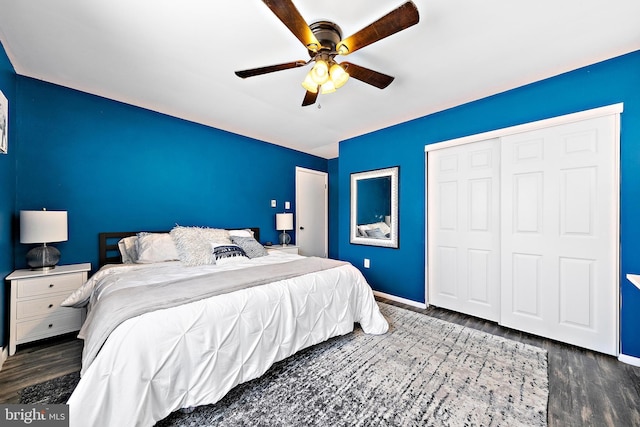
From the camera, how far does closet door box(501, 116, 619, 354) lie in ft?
6.87

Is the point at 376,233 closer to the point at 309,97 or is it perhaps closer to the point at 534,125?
the point at 534,125

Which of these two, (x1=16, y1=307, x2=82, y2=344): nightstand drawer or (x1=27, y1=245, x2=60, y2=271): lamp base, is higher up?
(x1=27, y1=245, x2=60, y2=271): lamp base

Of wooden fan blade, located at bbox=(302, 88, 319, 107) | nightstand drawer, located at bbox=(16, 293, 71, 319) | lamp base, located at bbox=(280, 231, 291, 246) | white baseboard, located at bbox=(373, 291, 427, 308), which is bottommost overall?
white baseboard, located at bbox=(373, 291, 427, 308)

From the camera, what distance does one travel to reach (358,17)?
5.33 ft

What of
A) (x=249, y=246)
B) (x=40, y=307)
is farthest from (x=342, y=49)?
(x=40, y=307)

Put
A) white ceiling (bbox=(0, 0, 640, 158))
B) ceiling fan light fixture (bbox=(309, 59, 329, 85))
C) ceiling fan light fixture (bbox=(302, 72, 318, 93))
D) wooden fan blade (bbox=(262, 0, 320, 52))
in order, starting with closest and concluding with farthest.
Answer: wooden fan blade (bbox=(262, 0, 320, 52)), white ceiling (bbox=(0, 0, 640, 158)), ceiling fan light fixture (bbox=(309, 59, 329, 85)), ceiling fan light fixture (bbox=(302, 72, 318, 93))

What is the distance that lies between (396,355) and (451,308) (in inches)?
55.5

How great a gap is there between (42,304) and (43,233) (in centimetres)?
62

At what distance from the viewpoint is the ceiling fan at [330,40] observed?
4.33 feet

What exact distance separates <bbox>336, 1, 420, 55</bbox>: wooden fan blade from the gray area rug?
2.26m

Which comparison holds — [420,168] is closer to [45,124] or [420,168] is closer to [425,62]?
[425,62]

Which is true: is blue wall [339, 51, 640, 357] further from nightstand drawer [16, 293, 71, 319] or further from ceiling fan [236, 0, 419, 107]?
nightstand drawer [16, 293, 71, 319]

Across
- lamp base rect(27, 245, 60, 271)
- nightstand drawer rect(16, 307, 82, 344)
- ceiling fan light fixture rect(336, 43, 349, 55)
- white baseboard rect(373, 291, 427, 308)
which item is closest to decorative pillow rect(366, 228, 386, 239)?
white baseboard rect(373, 291, 427, 308)

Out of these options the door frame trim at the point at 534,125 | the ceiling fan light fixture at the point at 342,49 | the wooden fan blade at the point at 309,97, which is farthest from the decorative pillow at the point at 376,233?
the ceiling fan light fixture at the point at 342,49
